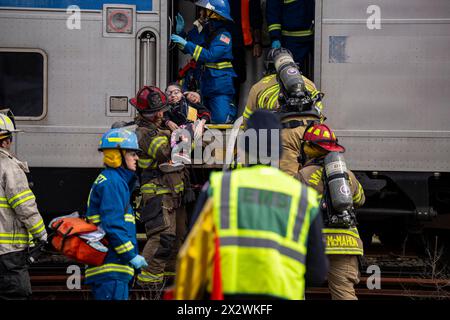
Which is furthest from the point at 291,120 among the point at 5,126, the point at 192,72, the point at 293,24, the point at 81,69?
the point at 5,126

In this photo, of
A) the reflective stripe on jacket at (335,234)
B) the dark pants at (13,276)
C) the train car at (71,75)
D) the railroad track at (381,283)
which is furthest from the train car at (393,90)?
the dark pants at (13,276)

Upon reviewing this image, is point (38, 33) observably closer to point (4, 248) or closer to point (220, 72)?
point (220, 72)

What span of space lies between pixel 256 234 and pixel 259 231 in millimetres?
19

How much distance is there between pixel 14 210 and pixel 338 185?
7.61 ft

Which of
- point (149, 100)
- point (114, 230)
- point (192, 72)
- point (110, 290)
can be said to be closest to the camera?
point (114, 230)

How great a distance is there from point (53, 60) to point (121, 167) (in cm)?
285

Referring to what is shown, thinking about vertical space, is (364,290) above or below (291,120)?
below

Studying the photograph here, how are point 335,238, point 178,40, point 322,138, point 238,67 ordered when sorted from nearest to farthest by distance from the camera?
point 335,238
point 322,138
point 178,40
point 238,67

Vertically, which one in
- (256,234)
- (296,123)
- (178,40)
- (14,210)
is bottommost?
(14,210)

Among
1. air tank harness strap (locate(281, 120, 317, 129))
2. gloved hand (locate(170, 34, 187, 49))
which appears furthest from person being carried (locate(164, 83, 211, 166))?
air tank harness strap (locate(281, 120, 317, 129))

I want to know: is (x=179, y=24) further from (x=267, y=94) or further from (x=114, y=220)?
(x=114, y=220)

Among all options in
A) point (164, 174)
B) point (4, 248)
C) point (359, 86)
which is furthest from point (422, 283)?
point (4, 248)

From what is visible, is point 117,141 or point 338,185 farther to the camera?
point 338,185

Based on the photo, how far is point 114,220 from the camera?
17.6 feet
